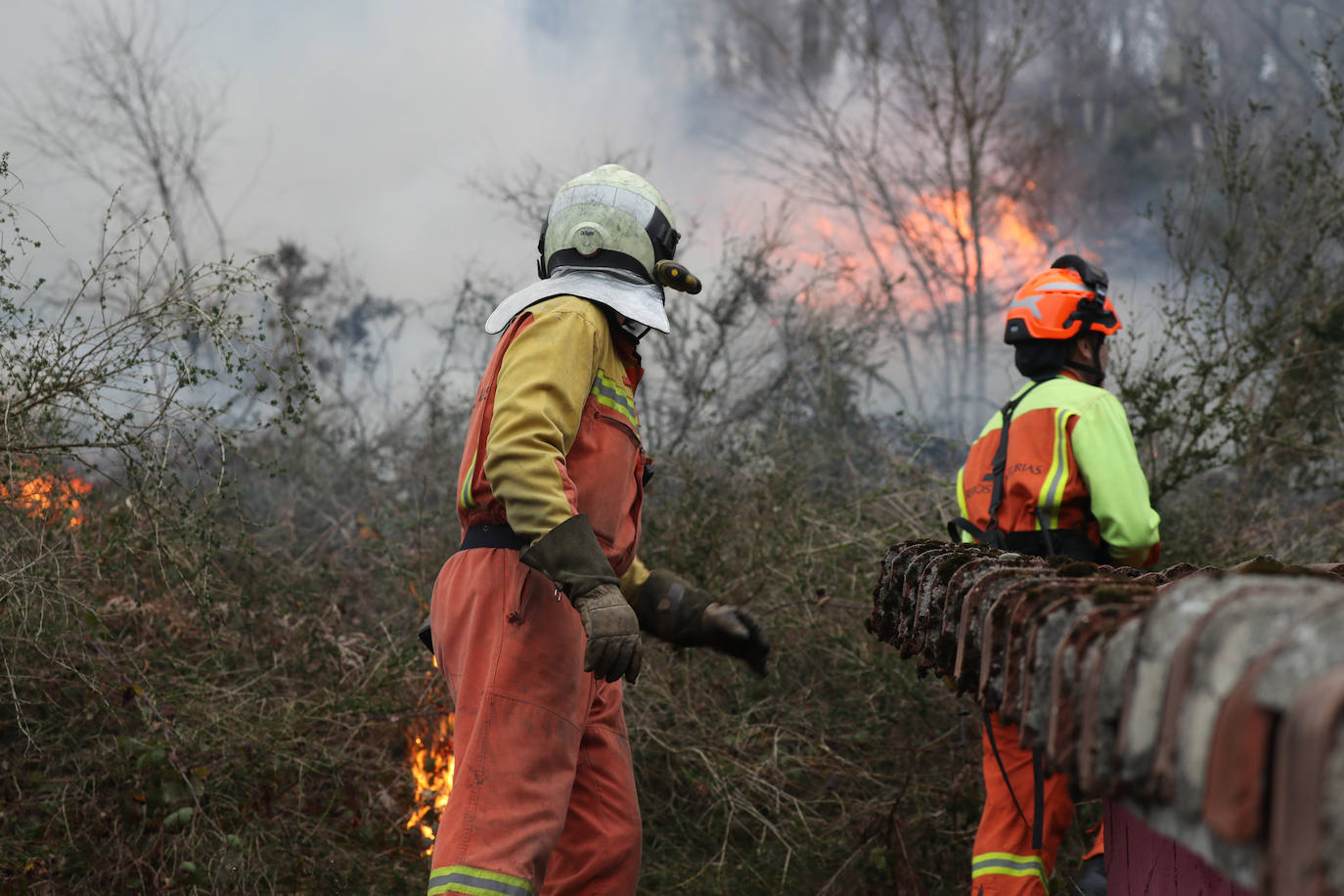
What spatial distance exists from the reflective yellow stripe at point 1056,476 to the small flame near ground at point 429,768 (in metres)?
2.23

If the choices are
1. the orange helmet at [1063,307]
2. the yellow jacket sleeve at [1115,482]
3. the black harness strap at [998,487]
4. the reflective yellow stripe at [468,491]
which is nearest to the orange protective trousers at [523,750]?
the reflective yellow stripe at [468,491]

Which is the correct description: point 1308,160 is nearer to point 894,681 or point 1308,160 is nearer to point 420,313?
point 894,681

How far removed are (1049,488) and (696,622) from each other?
4.21ft

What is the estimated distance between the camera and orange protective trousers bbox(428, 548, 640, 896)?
2.23 meters

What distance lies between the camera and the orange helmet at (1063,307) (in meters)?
3.61

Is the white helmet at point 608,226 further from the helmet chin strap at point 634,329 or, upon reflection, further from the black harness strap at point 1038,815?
the black harness strap at point 1038,815

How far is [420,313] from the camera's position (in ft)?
28.1

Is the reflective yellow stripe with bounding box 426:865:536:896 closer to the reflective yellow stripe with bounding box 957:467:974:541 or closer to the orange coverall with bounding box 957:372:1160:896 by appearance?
the orange coverall with bounding box 957:372:1160:896

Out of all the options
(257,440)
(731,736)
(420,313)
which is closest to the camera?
(731,736)

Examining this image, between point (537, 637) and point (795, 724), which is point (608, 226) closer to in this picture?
point (537, 637)

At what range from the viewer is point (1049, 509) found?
3.31 meters

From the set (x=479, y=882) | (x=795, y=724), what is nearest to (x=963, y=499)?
(x=795, y=724)

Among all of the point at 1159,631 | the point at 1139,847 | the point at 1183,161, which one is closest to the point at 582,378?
the point at 1139,847

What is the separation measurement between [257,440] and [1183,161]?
11610mm
